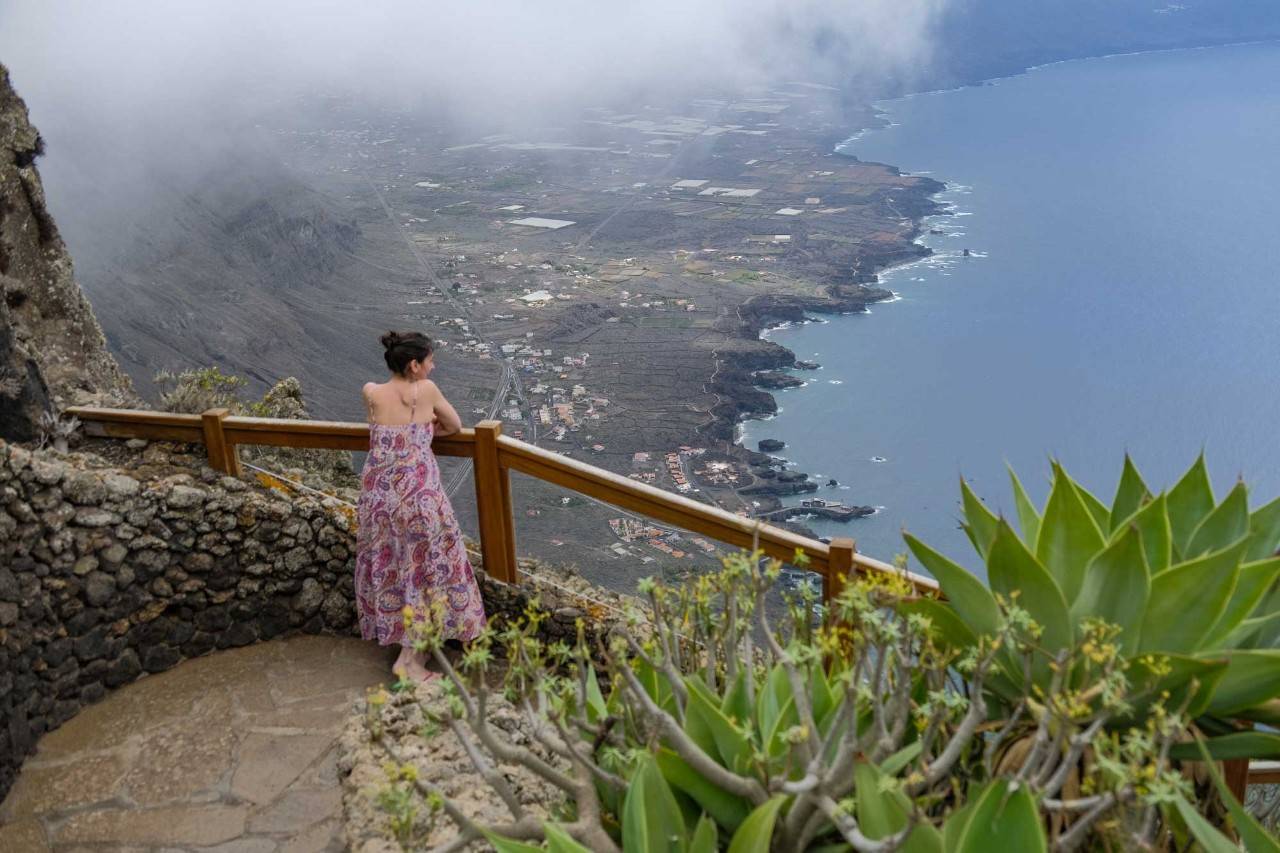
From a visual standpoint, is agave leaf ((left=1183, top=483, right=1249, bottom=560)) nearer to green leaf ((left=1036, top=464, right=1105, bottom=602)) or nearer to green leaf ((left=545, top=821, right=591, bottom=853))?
green leaf ((left=1036, top=464, right=1105, bottom=602))

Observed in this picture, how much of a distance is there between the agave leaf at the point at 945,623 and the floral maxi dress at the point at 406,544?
216 centimetres

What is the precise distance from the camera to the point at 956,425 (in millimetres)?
45688

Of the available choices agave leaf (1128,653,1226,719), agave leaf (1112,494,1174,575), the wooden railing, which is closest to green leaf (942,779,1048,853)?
agave leaf (1128,653,1226,719)

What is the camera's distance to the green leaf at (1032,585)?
2.24 m

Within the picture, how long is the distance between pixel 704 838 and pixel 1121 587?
36.7 inches

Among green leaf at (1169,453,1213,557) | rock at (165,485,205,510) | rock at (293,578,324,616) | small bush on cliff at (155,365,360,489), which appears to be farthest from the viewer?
small bush on cliff at (155,365,360,489)

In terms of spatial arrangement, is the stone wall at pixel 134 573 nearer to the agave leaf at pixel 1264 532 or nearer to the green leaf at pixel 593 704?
the green leaf at pixel 593 704

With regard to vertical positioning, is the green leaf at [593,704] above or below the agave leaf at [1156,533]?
below

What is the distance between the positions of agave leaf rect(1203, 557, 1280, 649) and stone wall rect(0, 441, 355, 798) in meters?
3.37

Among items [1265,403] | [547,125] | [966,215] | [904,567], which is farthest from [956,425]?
[547,125]

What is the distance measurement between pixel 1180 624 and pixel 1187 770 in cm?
29

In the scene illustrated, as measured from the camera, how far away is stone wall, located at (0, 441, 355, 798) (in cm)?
404

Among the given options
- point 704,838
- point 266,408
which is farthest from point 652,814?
point 266,408

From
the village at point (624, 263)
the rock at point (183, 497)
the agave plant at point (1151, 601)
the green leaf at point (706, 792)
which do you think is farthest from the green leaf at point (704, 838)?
the village at point (624, 263)
